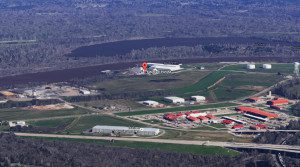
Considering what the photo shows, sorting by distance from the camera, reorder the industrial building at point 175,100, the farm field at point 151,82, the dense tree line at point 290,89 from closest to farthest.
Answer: the industrial building at point 175,100 < the dense tree line at point 290,89 < the farm field at point 151,82

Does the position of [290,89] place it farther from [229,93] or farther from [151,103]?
[151,103]

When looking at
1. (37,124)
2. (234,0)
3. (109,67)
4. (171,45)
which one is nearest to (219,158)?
(37,124)

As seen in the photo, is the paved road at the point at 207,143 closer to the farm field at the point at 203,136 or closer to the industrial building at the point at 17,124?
the farm field at the point at 203,136

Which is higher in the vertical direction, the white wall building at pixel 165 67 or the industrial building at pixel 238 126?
the white wall building at pixel 165 67

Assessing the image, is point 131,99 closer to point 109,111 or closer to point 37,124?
point 109,111

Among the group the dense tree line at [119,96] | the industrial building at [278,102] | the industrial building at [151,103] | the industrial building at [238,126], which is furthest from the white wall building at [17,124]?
the industrial building at [278,102]

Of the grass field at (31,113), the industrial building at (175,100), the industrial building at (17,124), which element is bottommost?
the industrial building at (17,124)

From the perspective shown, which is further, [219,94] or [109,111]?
[219,94]

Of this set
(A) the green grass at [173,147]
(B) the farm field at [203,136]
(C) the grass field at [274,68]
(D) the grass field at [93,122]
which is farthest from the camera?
(C) the grass field at [274,68]
